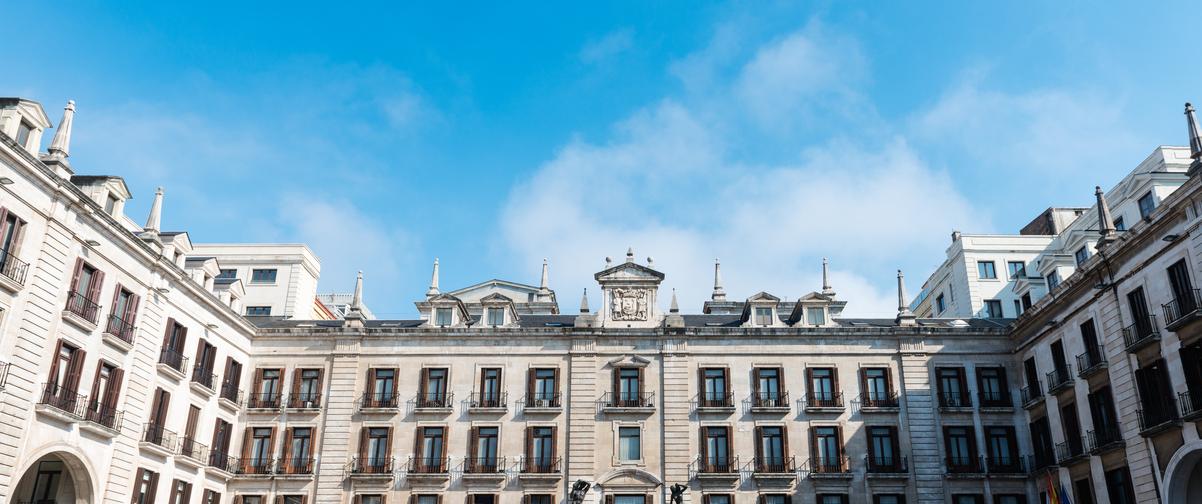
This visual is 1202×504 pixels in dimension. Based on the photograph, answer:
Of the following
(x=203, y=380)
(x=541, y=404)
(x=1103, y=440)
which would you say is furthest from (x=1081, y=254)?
(x=203, y=380)

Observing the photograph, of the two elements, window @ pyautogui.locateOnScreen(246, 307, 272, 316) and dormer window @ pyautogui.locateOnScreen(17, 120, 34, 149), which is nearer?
dormer window @ pyautogui.locateOnScreen(17, 120, 34, 149)

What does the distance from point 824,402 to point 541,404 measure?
49.7 ft

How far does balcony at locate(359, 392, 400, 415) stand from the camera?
1941 inches

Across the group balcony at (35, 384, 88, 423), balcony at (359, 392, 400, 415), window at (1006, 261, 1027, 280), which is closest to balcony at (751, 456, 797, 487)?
balcony at (359, 392, 400, 415)

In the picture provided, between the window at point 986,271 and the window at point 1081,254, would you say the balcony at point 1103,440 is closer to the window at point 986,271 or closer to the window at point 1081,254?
the window at point 1081,254

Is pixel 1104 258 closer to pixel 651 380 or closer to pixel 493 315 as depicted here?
pixel 651 380

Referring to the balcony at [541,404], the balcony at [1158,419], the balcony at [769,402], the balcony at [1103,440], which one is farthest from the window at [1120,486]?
the balcony at [541,404]

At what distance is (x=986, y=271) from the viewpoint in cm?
6556

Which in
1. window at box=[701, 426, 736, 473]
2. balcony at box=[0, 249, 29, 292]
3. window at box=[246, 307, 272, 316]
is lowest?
window at box=[701, 426, 736, 473]

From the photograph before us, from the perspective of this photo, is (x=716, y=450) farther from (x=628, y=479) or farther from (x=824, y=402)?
(x=824, y=402)

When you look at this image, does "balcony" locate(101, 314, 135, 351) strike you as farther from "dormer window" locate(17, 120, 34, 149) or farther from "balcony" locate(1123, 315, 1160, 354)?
"balcony" locate(1123, 315, 1160, 354)

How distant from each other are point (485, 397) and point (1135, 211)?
3696cm

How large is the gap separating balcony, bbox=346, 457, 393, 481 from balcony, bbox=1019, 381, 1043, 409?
33.2 meters

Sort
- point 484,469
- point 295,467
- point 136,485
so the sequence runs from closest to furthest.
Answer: point 136,485 < point 484,469 < point 295,467
